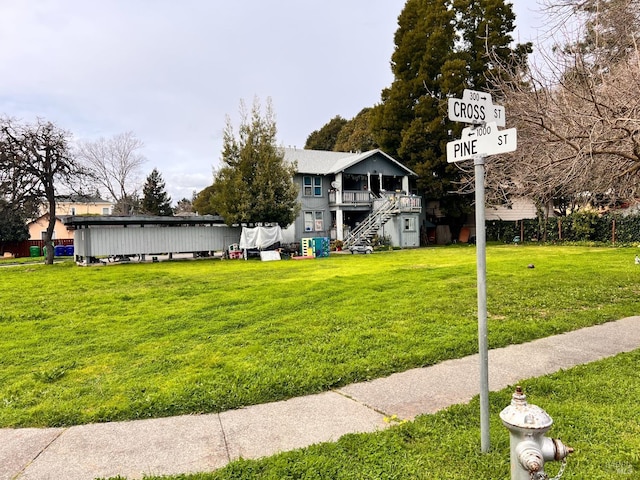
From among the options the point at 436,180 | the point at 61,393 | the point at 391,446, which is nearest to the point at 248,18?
the point at 61,393

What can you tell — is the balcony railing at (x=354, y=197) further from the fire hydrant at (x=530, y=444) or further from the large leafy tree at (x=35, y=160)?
the fire hydrant at (x=530, y=444)

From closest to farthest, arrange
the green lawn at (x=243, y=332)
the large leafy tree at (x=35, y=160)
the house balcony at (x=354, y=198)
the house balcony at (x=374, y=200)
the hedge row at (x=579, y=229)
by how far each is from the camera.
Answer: the green lawn at (x=243, y=332) → the large leafy tree at (x=35, y=160) → the hedge row at (x=579, y=229) → the house balcony at (x=374, y=200) → the house balcony at (x=354, y=198)

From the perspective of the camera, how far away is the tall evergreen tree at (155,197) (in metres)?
45.8

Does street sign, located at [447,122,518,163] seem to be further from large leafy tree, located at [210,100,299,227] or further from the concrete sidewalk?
large leafy tree, located at [210,100,299,227]

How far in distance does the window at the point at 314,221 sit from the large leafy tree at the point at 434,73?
7992 millimetres

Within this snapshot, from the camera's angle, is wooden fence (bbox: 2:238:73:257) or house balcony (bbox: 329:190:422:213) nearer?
house balcony (bbox: 329:190:422:213)

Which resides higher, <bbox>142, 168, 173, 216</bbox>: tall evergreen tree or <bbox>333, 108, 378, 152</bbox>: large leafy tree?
<bbox>333, 108, 378, 152</bbox>: large leafy tree

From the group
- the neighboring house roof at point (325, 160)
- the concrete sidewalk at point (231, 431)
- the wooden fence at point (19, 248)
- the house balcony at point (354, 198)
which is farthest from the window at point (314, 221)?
the wooden fence at point (19, 248)

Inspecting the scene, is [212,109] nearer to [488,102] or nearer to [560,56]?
[560,56]

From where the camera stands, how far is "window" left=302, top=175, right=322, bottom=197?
90.4 feet

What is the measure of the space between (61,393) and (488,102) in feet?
15.3

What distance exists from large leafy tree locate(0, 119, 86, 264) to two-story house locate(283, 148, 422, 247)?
40.4ft

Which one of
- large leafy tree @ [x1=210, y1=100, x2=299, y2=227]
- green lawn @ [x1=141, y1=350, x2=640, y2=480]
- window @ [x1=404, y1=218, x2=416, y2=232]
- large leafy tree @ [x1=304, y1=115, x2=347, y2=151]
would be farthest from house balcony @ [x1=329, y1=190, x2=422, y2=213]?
green lawn @ [x1=141, y1=350, x2=640, y2=480]

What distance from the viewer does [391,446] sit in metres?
2.94
